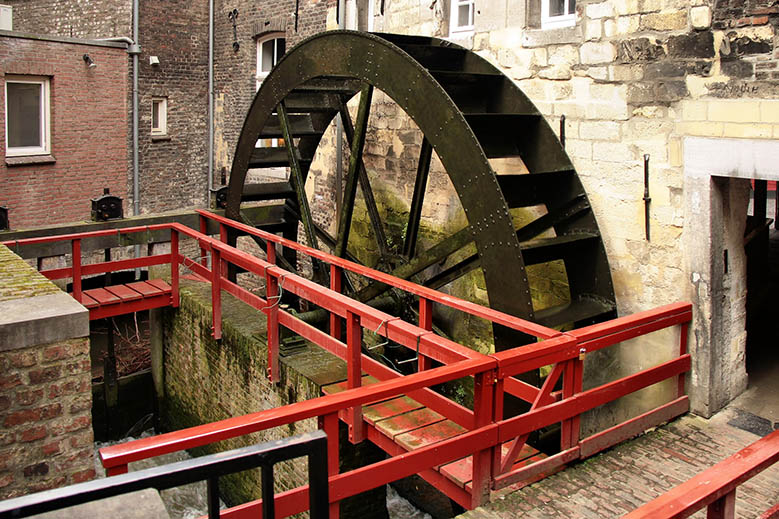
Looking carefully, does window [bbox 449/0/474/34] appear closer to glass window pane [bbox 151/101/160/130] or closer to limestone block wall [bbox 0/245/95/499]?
limestone block wall [bbox 0/245/95/499]

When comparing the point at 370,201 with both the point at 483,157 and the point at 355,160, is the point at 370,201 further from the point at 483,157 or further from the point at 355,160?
the point at 483,157

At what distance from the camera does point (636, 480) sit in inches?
154

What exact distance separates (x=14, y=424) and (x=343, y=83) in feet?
14.4

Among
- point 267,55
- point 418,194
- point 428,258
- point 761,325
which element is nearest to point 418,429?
point 428,258

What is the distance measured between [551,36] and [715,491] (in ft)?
12.9

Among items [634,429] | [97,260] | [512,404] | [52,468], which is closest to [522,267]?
[512,404]

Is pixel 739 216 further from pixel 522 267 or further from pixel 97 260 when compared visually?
pixel 97 260

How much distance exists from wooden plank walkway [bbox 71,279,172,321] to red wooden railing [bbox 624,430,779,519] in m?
5.78

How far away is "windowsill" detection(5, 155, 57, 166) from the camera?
1130 centimetres

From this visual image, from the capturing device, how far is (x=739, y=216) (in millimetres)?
4973

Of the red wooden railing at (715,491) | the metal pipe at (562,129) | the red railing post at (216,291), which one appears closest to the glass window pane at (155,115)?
the red railing post at (216,291)

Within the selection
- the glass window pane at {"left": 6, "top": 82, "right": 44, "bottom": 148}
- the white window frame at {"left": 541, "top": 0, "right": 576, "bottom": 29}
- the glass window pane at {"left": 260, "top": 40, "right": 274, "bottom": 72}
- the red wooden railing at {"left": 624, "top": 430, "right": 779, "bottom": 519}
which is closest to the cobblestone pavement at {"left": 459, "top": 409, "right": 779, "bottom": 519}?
the red wooden railing at {"left": 624, "top": 430, "right": 779, "bottom": 519}

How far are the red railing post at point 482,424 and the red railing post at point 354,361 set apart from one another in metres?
0.87

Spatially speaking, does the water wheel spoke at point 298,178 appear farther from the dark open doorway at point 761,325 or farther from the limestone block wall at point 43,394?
the dark open doorway at point 761,325
